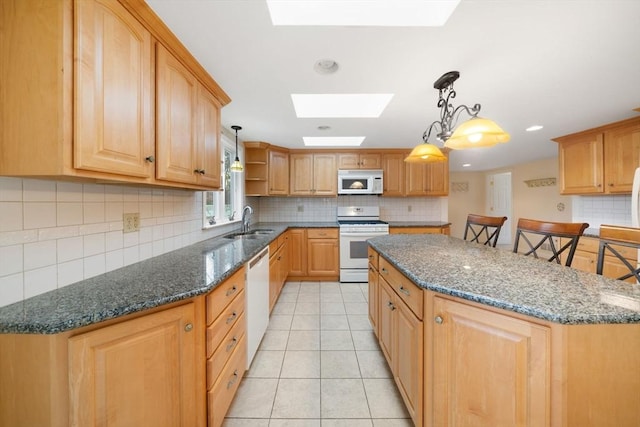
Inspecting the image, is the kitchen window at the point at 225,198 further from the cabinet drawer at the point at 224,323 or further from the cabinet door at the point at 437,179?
the cabinet door at the point at 437,179

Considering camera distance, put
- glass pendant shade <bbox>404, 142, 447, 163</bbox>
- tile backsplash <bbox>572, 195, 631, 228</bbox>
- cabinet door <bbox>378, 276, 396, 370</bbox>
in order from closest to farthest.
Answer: cabinet door <bbox>378, 276, 396, 370</bbox> < glass pendant shade <bbox>404, 142, 447, 163</bbox> < tile backsplash <bbox>572, 195, 631, 228</bbox>

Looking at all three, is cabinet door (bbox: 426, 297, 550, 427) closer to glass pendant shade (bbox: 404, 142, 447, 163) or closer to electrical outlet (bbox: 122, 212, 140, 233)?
glass pendant shade (bbox: 404, 142, 447, 163)

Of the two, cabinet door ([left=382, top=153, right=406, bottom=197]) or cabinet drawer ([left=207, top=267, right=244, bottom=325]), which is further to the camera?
cabinet door ([left=382, top=153, right=406, bottom=197])

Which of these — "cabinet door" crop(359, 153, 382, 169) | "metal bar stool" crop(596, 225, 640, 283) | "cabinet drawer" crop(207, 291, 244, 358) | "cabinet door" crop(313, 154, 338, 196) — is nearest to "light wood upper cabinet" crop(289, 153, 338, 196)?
"cabinet door" crop(313, 154, 338, 196)

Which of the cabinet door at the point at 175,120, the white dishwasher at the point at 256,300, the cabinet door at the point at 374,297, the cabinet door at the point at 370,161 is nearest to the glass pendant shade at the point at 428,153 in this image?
the cabinet door at the point at 374,297

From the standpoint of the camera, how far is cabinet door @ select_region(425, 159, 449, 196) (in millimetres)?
4031

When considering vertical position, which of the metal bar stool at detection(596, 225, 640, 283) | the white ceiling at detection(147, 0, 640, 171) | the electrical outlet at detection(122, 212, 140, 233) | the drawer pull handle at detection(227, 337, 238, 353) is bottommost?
the drawer pull handle at detection(227, 337, 238, 353)

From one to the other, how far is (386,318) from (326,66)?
1.86m

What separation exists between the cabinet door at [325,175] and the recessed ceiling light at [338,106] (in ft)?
4.52

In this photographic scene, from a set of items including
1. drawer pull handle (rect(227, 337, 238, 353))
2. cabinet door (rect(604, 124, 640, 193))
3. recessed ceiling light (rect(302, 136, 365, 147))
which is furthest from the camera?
recessed ceiling light (rect(302, 136, 365, 147))

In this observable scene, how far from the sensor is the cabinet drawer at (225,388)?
111cm

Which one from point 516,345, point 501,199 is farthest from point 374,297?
point 501,199

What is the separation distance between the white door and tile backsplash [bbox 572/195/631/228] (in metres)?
2.46

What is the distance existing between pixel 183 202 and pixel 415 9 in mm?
2137
